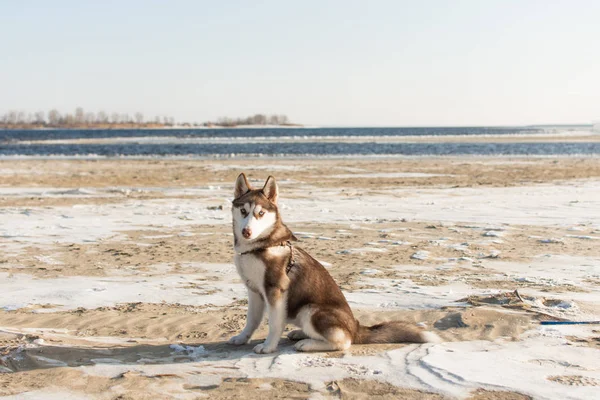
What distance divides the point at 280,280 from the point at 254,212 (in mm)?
605

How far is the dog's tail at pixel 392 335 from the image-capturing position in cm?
600

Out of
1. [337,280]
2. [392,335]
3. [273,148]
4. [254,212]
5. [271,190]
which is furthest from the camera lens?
[273,148]

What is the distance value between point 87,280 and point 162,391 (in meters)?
4.37

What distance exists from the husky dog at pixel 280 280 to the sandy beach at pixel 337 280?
19 cm

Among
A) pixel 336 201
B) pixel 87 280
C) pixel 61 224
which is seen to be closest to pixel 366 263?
pixel 87 280

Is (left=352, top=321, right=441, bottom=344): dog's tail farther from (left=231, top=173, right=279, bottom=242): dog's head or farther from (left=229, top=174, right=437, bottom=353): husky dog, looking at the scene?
(left=231, top=173, right=279, bottom=242): dog's head

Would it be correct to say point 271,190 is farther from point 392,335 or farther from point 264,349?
point 392,335

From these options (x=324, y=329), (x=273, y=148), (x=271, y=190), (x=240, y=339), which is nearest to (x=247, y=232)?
(x=271, y=190)

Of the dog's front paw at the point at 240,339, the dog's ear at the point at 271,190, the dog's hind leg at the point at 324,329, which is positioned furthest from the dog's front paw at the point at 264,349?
the dog's ear at the point at 271,190

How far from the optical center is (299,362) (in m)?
5.54

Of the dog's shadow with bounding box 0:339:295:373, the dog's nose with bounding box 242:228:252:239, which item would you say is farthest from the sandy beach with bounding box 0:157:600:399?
the dog's nose with bounding box 242:228:252:239

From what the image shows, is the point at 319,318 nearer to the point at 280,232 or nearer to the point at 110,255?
the point at 280,232

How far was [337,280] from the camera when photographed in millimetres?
8812

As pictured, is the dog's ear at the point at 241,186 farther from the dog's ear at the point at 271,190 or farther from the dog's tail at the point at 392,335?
the dog's tail at the point at 392,335
